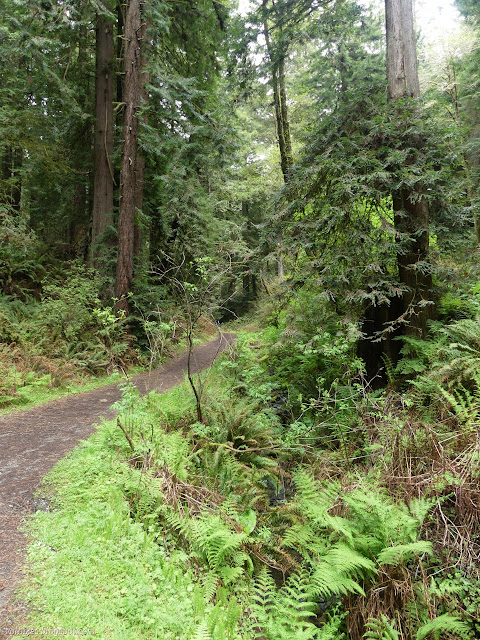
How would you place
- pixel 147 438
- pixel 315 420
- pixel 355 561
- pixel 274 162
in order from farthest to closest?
pixel 274 162 < pixel 315 420 < pixel 147 438 < pixel 355 561

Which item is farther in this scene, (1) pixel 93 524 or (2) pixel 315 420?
(2) pixel 315 420

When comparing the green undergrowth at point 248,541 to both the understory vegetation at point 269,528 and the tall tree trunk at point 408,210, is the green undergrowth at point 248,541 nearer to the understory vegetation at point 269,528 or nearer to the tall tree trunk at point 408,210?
the understory vegetation at point 269,528

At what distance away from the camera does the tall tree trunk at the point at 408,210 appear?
5461mm

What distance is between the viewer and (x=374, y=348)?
20.7ft

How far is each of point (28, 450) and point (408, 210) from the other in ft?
20.6

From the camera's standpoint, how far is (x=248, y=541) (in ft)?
11.1

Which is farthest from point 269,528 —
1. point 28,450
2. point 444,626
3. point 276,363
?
point 276,363

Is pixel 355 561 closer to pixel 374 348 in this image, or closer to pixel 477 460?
pixel 477 460

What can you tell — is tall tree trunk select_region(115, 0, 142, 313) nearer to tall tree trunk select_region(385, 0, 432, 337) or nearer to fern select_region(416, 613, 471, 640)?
tall tree trunk select_region(385, 0, 432, 337)

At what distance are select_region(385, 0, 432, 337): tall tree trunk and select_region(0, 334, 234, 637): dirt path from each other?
2964 millimetres

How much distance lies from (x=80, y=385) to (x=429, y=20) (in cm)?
2047

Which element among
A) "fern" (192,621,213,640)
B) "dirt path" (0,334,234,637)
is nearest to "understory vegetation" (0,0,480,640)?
"fern" (192,621,213,640)

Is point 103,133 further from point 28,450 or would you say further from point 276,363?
point 28,450

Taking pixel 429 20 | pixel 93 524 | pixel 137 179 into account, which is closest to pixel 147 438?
pixel 93 524
